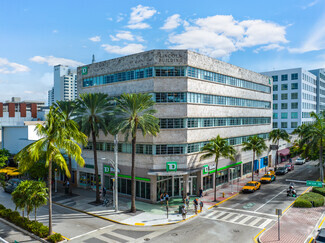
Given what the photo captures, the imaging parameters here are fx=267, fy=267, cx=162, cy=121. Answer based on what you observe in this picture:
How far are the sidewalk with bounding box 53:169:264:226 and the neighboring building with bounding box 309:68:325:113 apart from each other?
3818 inches

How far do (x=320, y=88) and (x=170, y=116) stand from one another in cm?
10988

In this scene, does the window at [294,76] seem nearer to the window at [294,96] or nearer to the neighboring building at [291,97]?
the neighboring building at [291,97]

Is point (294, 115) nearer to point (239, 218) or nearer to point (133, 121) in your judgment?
point (239, 218)

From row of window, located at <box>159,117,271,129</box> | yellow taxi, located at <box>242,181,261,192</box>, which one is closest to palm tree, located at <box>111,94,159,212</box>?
row of window, located at <box>159,117,271,129</box>

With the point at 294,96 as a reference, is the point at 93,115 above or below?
below

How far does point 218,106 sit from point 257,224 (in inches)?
842

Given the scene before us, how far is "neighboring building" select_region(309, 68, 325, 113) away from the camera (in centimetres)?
11856

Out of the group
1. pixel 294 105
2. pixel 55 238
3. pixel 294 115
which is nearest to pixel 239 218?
pixel 55 238

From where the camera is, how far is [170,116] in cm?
3694

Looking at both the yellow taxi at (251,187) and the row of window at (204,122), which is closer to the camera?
the row of window at (204,122)

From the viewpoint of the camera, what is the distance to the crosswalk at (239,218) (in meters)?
28.3

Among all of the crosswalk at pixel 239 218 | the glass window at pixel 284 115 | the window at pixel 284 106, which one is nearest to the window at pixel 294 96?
the window at pixel 284 106

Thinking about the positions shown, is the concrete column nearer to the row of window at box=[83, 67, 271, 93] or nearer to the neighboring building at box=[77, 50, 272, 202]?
the neighboring building at box=[77, 50, 272, 202]

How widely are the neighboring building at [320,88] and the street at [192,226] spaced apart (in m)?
99.1
